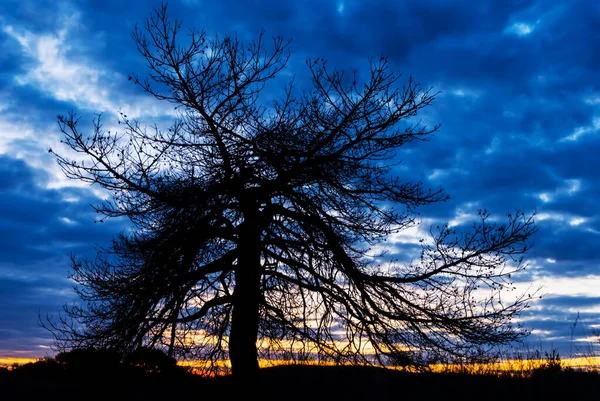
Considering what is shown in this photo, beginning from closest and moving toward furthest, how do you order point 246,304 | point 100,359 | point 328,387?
point 100,359 → point 246,304 → point 328,387

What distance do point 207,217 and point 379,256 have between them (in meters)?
3.65

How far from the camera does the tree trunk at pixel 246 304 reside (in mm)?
9758

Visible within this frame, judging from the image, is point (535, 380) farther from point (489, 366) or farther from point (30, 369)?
point (30, 369)

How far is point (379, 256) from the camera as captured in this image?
34.4 ft

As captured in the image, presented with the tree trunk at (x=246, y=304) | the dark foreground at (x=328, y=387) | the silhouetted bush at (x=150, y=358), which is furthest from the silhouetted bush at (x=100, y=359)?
the tree trunk at (x=246, y=304)

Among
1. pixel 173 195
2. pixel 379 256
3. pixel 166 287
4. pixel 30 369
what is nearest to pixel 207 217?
pixel 173 195

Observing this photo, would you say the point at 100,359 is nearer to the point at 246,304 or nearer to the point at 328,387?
the point at 246,304

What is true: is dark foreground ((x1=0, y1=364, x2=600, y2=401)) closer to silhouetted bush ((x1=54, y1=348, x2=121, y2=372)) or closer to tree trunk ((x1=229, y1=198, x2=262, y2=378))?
silhouetted bush ((x1=54, y1=348, x2=121, y2=372))

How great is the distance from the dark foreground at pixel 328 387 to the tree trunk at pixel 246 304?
0.40 meters

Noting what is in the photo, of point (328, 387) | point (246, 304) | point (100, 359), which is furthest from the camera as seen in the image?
point (328, 387)

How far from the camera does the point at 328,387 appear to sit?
10086 millimetres

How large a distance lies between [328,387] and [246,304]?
7.73 ft

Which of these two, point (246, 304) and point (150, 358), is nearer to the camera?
point (246, 304)

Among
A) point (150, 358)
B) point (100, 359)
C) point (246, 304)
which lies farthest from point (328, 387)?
point (100, 359)
